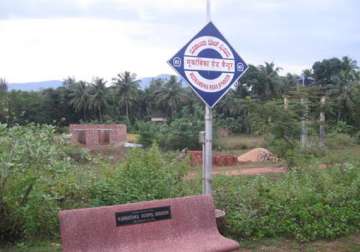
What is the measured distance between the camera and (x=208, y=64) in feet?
18.1

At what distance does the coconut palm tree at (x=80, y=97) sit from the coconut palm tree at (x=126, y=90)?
172 inches

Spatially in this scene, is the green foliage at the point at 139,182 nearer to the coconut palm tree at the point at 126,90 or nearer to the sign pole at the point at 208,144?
the sign pole at the point at 208,144

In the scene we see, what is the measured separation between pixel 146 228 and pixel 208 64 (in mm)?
1990

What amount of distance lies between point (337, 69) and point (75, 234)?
62.3m

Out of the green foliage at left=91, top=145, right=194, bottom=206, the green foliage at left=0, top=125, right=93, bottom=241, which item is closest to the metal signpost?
the green foliage at left=91, top=145, right=194, bottom=206

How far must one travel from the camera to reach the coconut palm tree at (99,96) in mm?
68312

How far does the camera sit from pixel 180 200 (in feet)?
15.4

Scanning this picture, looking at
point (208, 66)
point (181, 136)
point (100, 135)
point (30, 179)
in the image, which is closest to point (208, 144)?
point (208, 66)

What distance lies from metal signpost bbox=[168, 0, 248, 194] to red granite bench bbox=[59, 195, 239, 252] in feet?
3.46

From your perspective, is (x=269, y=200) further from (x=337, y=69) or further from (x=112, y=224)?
(x=337, y=69)

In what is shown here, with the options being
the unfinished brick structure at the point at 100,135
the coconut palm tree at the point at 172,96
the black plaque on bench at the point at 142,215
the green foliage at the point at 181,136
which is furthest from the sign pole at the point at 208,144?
the coconut palm tree at the point at 172,96

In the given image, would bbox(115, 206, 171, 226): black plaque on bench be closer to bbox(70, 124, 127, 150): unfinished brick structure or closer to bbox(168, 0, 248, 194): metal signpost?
bbox(168, 0, 248, 194): metal signpost

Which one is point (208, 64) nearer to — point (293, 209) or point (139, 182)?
point (139, 182)

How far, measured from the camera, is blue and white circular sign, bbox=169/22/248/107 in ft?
17.7
